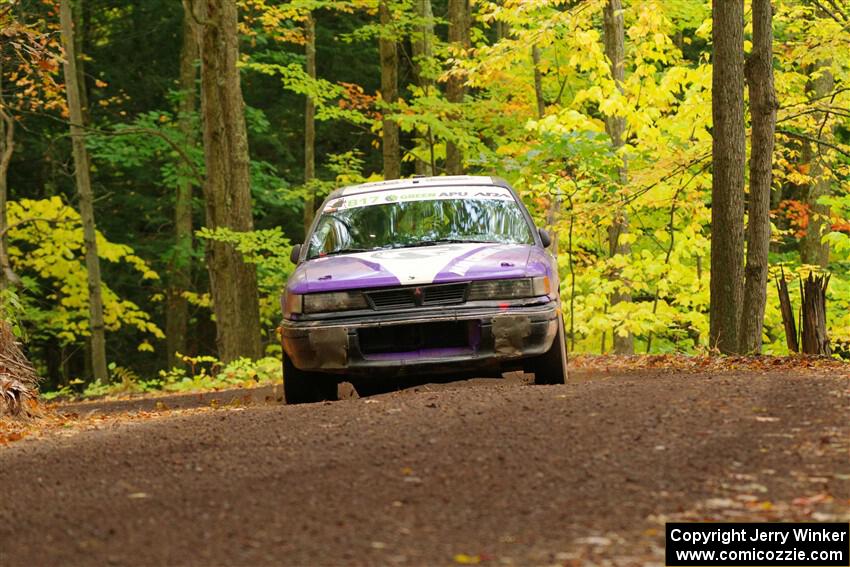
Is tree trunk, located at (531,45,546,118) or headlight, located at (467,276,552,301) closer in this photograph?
headlight, located at (467,276,552,301)

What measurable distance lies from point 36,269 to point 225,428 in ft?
67.9

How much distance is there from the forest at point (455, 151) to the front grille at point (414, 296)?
4077 mm

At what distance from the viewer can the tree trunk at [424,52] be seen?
23594 millimetres

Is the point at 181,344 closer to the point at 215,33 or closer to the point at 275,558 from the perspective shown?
the point at 215,33

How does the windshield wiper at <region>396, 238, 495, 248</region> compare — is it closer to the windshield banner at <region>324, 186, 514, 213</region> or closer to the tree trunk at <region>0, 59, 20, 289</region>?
the windshield banner at <region>324, 186, 514, 213</region>

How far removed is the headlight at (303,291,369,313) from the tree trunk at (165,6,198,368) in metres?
18.7

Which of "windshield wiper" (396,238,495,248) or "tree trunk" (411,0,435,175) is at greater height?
"tree trunk" (411,0,435,175)

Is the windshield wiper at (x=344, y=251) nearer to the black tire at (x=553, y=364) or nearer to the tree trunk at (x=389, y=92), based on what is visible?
the black tire at (x=553, y=364)

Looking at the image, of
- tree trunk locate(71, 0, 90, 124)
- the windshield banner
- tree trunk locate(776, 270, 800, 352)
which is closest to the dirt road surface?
the windshield banner

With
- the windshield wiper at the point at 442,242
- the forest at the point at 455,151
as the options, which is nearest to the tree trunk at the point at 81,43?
the forest at the point at 455,151

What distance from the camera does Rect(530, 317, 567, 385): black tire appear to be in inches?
337

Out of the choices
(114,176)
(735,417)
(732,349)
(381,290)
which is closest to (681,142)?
(732,349)

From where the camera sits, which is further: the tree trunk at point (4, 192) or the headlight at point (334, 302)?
the tree trunk at point (4, 192)

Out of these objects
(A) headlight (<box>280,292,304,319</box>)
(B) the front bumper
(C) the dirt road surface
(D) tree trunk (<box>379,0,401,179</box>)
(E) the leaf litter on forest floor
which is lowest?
(E) the leaf litter on forest floor
